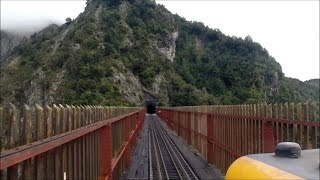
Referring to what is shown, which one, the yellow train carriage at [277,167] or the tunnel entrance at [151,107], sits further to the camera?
the tunnel entrance at [151,107]

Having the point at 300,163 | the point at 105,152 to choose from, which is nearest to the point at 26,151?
the point at 300,163

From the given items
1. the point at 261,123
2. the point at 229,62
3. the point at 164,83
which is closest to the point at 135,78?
the point at 164,83

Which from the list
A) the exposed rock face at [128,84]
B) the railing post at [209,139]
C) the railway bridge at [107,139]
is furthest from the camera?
the exposed rock face at [128,84]

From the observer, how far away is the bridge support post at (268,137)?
24.8ft

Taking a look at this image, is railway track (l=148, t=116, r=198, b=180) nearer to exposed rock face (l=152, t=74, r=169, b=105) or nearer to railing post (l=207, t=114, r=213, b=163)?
railing post (l=207, t=114, r=213, b=163)

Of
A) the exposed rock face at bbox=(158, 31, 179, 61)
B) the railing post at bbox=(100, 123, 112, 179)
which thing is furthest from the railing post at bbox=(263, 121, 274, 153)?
the exposed rock face at bbox=(158, 31, 179, 61)

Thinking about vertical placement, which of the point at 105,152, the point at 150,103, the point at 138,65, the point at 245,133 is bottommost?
the point at 105,152

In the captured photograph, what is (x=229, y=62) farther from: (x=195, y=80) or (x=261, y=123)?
(x=261, y=123)

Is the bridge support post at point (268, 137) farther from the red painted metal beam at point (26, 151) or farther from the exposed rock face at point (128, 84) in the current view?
the exposed rock face at point (128, 84)

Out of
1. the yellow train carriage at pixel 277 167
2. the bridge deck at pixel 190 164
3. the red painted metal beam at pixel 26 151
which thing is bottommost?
the bridge deck at pixel 190 164

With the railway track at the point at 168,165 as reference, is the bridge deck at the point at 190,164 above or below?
above

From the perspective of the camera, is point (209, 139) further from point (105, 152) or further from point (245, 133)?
point (105, 152)

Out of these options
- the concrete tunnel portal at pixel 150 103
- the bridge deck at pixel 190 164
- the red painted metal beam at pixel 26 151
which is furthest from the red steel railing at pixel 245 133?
the concrete tunnel portal at pixel 150 103

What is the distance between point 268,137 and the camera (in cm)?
763
